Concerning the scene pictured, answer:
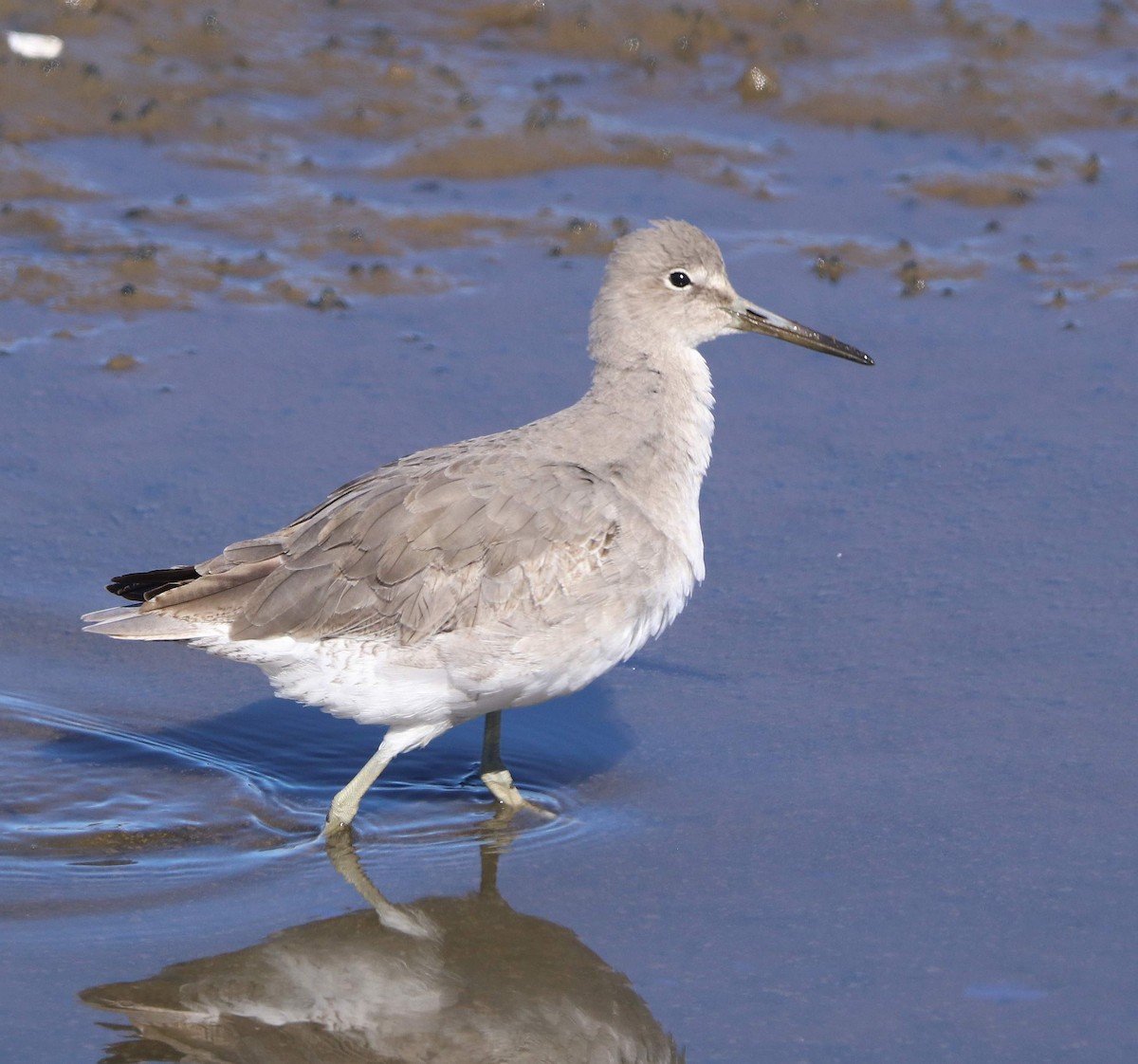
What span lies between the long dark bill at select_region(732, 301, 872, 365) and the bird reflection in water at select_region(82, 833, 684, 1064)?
92.0 inches

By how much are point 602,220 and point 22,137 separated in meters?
3.19

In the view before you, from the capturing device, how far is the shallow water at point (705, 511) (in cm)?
478

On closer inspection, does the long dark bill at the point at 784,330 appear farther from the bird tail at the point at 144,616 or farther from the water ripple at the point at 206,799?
the bird tail at the point at 144,616

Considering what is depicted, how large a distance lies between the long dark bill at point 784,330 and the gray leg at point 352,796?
Answer: 2004 mm

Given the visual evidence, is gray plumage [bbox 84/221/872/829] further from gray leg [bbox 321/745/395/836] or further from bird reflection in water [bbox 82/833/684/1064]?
bird reflection in water [bbox 82/833/684/1064]

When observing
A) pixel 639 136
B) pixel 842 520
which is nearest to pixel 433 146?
pixel 639 136

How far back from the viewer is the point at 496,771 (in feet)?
18.9

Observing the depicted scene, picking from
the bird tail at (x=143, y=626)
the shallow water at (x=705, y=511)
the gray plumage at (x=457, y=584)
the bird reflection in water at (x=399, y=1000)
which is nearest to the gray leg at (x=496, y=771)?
the gray plumage at (x=457, y=584)

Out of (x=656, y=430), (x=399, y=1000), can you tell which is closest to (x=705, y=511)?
(x=656, y=430)

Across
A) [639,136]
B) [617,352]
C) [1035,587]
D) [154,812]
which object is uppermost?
[639,136]

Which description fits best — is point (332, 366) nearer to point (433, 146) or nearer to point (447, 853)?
point (433, 146)

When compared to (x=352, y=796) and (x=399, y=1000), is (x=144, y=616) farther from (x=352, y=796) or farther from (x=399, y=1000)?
(x=399, y=1000)

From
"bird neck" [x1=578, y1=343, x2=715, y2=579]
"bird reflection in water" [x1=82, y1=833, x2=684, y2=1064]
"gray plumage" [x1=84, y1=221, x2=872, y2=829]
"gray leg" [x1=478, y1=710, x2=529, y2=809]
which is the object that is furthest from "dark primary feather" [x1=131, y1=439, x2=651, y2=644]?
"bird reflection in water" [x1=82, y1=833, x2=684, y2=1064]

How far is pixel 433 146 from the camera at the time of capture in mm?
9867
